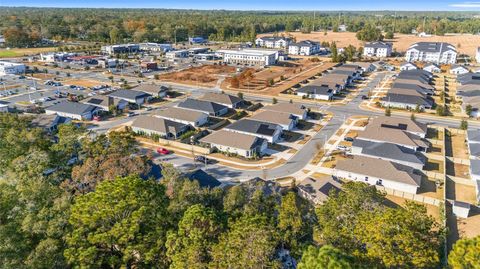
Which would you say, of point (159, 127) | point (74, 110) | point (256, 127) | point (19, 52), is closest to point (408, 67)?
point (256, 127)

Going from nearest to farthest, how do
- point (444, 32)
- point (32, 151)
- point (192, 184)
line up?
point (192, 184) < point (32, 151) < point (444, 32)

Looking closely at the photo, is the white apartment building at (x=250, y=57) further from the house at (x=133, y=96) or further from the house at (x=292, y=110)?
the house at (x=292, y=110)

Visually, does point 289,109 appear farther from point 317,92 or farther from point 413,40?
point 413,40

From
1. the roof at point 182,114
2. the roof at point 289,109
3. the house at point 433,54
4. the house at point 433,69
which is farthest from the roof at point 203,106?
the house at point 433,54

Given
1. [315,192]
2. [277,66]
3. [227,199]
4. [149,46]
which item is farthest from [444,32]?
[227,199]

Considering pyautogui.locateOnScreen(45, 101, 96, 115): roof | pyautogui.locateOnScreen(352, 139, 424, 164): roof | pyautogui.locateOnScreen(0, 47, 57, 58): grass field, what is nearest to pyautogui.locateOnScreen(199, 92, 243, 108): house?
pyautogui.locateOnScreen(45, 101, 96, 115): roof

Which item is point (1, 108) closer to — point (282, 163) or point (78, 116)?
point (78, 116)
